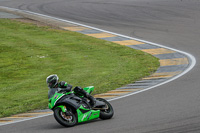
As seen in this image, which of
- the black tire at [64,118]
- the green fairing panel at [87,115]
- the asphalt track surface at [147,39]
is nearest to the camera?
the asphalt track surface at [147,39]

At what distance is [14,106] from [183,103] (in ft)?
17.4

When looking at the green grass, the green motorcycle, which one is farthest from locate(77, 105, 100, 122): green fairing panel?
the green grass

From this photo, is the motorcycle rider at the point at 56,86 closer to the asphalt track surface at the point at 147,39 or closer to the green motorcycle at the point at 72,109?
the green motorcycle at the point at 72,109

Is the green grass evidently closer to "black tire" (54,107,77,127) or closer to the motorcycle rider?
the motorcycle rider

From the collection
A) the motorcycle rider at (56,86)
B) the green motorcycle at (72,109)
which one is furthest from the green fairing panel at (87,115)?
the motorcycle rider at (56,86)

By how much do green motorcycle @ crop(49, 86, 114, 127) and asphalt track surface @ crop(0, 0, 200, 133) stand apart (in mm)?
194

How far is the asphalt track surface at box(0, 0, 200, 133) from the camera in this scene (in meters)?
8.77

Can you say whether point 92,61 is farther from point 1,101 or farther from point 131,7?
point 131,7

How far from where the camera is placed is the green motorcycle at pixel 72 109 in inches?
358

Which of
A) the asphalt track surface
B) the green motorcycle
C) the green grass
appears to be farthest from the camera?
the green grass

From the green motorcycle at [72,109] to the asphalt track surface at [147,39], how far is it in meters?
0.19

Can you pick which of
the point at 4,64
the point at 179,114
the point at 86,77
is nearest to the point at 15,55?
the point at 4,64

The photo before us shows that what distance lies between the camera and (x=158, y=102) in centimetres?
1088

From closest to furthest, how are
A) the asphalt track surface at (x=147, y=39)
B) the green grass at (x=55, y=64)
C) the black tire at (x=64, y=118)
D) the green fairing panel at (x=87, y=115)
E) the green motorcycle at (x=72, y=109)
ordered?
the asphalt track surface at (x=147, y=39) → the black tire at (x=64, y=118) → the green motorcycle at (x=72, y=109) → the green fairing panel at (x=87, y=115) → the green grass at (x=55, y=64)
